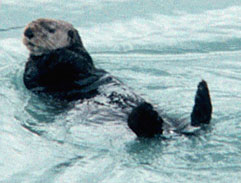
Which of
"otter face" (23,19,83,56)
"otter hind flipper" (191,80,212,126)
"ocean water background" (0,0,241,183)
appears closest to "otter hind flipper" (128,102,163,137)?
"ocean water background" (0,0,241,183)

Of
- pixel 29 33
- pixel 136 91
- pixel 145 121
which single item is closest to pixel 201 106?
pixel 145 121

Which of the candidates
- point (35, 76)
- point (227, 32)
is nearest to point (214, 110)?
point (35, 76)

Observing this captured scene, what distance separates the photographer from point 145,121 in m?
3.42

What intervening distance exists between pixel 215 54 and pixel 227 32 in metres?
0.88

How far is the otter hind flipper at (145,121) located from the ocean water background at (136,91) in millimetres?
69

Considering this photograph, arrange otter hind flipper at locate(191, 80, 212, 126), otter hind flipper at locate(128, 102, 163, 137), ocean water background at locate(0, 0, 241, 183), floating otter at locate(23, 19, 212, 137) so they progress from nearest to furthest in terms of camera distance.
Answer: ocean water background at locate(0, 0, 241, 183)
otter hind flipper at locate(128, 102, 163, 137)
otter hind flipper at locate(191, 80, 212, 126)
floating otter at locate(23, 19, 212, 137)

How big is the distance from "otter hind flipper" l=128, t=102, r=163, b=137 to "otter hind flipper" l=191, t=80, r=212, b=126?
0.26 metres

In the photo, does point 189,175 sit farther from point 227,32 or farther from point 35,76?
point 227,32

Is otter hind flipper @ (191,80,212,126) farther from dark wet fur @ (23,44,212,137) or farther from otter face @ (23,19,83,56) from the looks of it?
otter face @ (23,19,83,56)

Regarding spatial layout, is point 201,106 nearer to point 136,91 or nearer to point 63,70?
point 136,91

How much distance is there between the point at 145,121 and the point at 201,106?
42 centimetres

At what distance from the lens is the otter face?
4516 mm

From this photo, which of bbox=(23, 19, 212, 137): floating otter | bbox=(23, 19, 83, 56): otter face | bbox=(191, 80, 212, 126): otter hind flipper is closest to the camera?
bbox=(191, 80, 212, 126): otter hind flipper

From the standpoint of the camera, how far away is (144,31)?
6809mm
